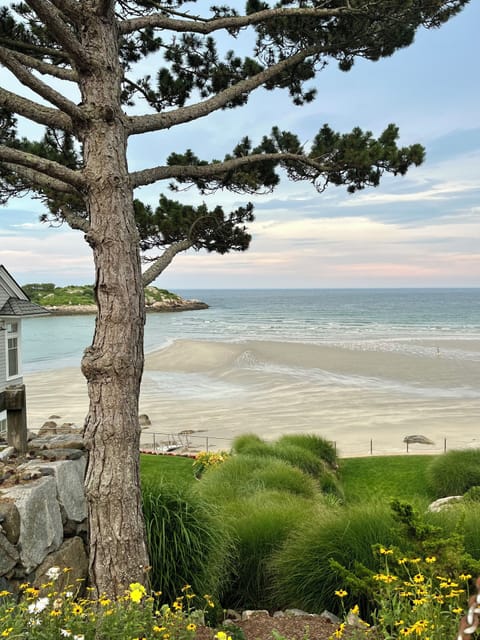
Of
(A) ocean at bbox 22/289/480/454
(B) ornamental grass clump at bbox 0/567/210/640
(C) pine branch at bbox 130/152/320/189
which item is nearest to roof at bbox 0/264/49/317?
(A) ocean at bbox 22/289/480/454

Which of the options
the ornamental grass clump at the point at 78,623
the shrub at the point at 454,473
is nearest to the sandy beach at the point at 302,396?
the shrub at the point at 454,473

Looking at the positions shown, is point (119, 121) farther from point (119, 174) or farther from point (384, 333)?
point (384, 333)

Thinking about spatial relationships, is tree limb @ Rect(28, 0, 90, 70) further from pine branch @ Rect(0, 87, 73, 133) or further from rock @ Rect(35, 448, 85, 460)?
rock @ Rect(35, 448, 85, 460)

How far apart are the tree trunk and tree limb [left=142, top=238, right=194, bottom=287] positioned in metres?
0.57

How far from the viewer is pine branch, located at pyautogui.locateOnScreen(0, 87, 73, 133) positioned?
4303 millimetres

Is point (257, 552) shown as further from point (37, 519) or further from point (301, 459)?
point (301, 459)

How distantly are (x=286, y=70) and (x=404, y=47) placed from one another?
1547mm

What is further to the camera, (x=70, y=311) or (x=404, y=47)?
(x=70, y=311)

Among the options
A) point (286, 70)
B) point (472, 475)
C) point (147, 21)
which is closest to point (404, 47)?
point (286, 70)

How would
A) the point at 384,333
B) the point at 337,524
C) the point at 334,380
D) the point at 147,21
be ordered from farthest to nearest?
the point at 384,333, the point at 334,380, the point at 147,21, the point at 337,524

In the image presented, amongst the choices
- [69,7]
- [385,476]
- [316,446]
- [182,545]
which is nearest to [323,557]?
[182,545]

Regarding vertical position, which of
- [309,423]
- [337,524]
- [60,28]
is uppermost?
[60,28]

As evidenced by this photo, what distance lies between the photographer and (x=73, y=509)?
438 centimetres

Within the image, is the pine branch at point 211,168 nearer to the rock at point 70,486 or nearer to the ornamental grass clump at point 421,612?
the rock at point 70,486
